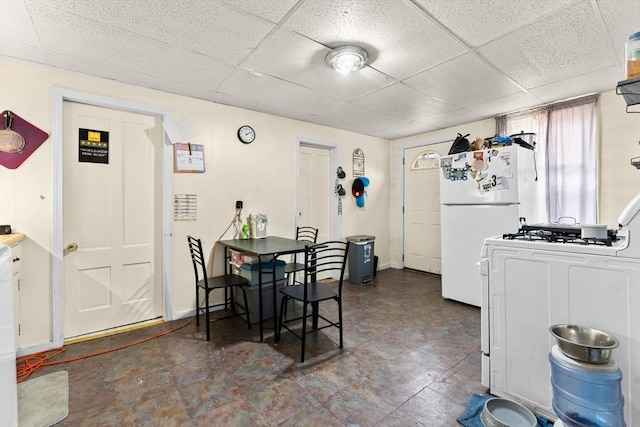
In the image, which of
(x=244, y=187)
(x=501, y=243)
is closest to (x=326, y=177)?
(x=244, y=187)

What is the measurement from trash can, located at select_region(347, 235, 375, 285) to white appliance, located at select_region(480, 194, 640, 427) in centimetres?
254

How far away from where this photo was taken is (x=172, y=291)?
305 centimetres

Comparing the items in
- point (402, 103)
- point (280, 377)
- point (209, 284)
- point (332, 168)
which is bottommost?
point (280, 377)

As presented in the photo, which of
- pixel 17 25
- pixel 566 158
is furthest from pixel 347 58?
pixel 566 158

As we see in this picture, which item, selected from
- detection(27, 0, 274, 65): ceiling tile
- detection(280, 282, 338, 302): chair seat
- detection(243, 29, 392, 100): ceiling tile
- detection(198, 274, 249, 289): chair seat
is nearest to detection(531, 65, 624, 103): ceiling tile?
detection(243, 29, 392, 100): ceiling tile

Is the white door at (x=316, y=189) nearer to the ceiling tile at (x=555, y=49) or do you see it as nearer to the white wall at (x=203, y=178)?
the white wall at (x=203, y=178)

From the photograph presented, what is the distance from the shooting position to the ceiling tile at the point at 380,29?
1719 millimetres

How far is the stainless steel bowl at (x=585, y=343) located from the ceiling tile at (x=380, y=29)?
1.96 m

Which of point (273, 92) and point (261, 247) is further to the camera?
point (273, 92)

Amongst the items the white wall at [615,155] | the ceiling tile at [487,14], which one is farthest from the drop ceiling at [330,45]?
Answer: the white wall at [615,155]

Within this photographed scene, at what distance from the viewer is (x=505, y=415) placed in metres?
1.61

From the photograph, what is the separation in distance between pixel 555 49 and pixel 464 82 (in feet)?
2.36

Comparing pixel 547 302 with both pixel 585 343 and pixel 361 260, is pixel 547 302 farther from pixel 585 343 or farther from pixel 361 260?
pixel 361 260

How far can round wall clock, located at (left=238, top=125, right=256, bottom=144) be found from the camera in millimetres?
3482
